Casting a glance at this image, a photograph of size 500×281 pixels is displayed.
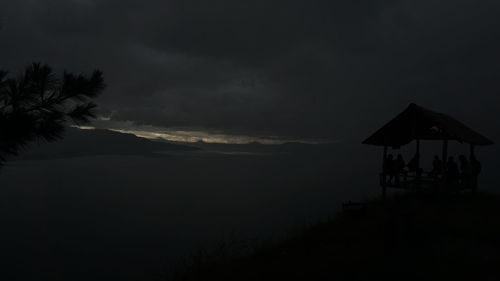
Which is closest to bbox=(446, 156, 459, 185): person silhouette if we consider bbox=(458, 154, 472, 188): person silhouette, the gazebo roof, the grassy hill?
bbox=(458, 154, 472, 188): person silhouette

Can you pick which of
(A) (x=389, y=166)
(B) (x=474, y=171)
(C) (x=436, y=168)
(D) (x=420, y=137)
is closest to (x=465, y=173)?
(B) (x=474, y=171)

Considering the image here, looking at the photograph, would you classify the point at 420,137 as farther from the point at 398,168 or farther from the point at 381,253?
the point at 381,253

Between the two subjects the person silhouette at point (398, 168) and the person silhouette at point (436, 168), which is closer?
the person silhouette at point (436, 168)

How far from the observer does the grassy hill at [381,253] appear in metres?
6.84

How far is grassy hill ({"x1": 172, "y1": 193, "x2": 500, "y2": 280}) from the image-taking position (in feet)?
22.4

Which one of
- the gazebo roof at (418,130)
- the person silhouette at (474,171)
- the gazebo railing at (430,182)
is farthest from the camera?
the person silhouette at (474,171)

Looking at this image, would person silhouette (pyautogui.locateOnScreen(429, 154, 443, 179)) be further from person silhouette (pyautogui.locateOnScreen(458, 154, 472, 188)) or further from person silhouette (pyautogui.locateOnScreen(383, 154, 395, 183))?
person silhouette (pyautogui.locateOnScreen(383, 154, 395, 183))

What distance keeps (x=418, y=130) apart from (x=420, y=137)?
24.9 inches

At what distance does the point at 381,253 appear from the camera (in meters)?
7.88

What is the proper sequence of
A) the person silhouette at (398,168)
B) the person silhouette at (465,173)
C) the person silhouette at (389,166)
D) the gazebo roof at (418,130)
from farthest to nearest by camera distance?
the person silhouette at (389,166) < the person silhouette at (398,168) < the person silhouette at (465,173) < the gazebo roof at (418,130)

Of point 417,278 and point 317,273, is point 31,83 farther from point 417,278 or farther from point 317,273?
point 417,278

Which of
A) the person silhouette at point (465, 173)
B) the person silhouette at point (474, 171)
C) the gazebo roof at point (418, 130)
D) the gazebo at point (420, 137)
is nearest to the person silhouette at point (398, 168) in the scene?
the gazebo at point (420, 137)

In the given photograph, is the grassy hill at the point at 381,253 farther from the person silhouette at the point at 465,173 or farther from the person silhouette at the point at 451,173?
the person silhouette at the point at 465,173

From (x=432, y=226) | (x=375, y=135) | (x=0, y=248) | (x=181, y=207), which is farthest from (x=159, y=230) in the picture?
(x=432, y=226)
